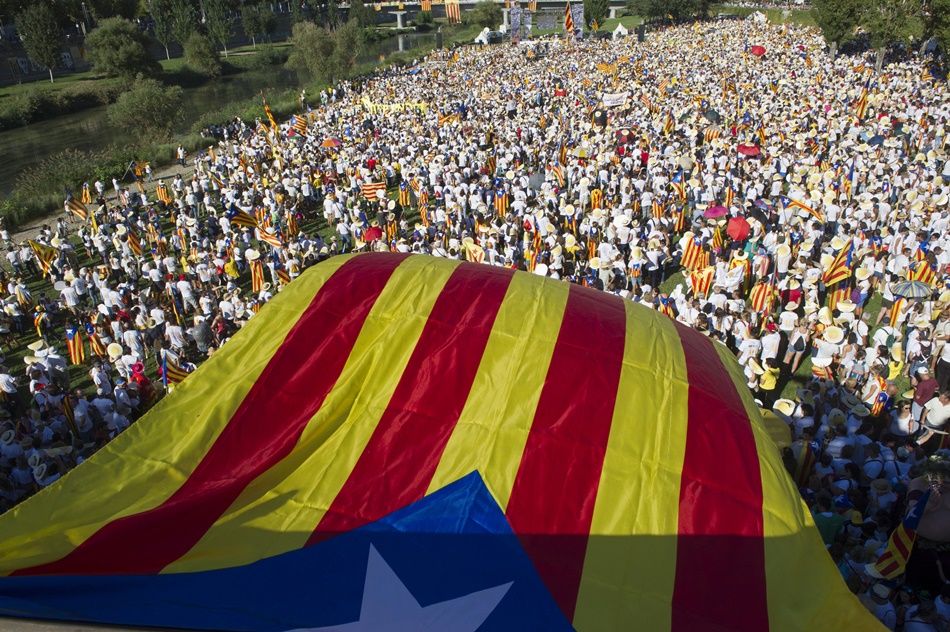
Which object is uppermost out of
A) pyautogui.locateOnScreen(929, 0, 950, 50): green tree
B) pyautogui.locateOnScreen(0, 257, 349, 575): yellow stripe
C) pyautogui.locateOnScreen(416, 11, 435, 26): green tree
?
pyautogui.locateOnScreen(416, 11, 435, 26): green tree

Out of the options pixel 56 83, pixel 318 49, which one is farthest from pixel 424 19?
pixel 318 49

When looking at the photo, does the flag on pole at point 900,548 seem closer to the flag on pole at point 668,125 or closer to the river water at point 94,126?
the flag on pole at point 668,125

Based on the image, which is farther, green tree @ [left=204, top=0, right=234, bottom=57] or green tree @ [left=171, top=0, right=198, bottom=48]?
green tree @ [left=204, top=0, right=234, bottom=57]

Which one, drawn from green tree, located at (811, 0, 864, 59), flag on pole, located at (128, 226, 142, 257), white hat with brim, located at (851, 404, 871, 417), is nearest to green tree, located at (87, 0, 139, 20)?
flag on pole, located at (128, 226, 142, 257)

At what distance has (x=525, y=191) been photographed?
56.8ft

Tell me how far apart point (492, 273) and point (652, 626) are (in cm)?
341

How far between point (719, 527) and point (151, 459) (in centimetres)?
410

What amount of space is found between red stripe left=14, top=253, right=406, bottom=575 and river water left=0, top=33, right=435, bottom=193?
111 feet

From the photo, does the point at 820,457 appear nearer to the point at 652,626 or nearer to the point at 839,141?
the point at 652,626

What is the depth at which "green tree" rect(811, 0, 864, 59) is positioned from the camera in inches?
1435

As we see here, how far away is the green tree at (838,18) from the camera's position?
36.4 metres

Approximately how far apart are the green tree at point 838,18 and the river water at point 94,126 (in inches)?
1549

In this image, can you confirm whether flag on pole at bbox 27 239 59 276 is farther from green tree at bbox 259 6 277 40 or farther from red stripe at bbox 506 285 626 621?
green tree at bbox 259 6 277 40

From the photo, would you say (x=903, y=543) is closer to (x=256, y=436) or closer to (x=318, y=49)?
(x=256, y=436)
